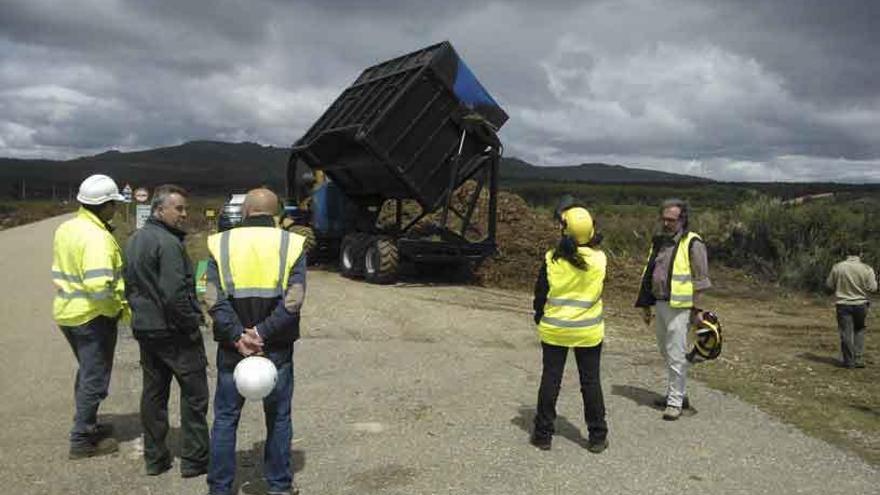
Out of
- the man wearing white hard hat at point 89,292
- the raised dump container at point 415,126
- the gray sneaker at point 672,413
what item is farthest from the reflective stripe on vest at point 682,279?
the raised dump container at point 415,126

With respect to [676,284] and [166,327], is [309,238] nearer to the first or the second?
[676,284]

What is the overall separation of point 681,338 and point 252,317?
11.7 feet

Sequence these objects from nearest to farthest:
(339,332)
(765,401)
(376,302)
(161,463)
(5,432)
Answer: (161,463)
(5,432)
(765,401)
(339,332)
(376,302)

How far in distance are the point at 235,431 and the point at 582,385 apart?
2.42m

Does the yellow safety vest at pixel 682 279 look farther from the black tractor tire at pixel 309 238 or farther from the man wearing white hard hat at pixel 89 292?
the black tractor tire at pixel 309 238

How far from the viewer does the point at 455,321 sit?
10820 millimetres

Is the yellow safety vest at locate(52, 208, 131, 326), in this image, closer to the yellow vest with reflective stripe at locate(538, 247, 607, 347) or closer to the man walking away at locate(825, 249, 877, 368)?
the yellow vest with reflective stripe at locate(538, 247, 607, 347)

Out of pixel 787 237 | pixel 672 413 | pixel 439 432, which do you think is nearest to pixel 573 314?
pixel 439 432

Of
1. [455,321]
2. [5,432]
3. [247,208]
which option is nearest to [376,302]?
[455,321]

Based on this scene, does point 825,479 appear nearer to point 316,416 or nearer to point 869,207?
point 316,416

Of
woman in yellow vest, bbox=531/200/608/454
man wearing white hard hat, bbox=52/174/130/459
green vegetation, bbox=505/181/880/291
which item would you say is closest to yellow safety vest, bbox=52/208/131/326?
man wearing white hard hat, bbox=52/174/130/459

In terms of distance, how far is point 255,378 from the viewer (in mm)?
3965

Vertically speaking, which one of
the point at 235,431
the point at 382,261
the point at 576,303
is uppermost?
the point at 576,303

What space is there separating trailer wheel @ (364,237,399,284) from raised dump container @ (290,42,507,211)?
0.99m
